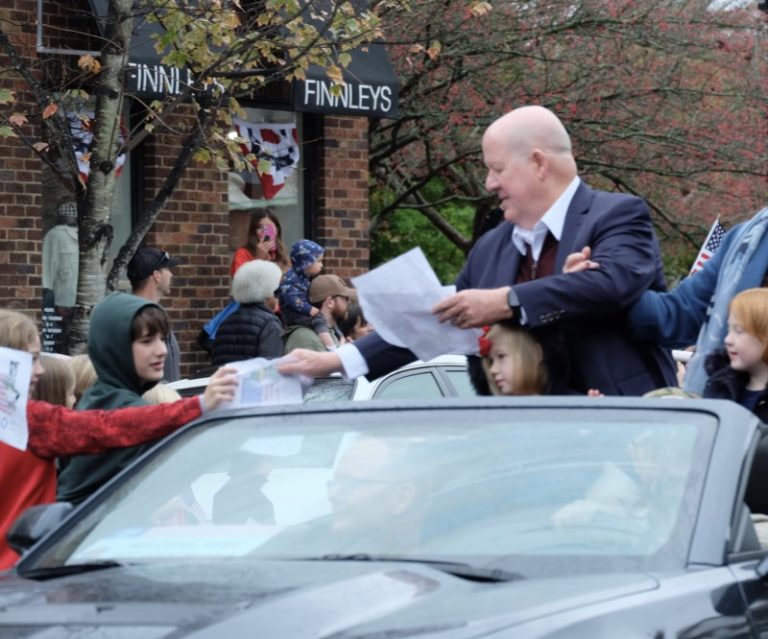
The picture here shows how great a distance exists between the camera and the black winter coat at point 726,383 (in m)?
5.67

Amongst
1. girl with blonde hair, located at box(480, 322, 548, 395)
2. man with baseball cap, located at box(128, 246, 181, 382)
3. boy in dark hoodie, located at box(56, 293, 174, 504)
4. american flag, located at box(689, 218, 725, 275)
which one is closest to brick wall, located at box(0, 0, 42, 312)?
man with baseball cap, located at box(128, 246, 181, 382)

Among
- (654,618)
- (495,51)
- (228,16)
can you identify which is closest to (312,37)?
(228,16)

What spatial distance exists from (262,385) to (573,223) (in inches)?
42.7

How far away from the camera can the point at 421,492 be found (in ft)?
13.1

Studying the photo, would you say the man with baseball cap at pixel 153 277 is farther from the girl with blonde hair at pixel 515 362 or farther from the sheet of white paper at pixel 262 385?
the girl with blonde hair at pixel 515 362

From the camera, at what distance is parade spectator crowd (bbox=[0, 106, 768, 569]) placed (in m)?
5.19

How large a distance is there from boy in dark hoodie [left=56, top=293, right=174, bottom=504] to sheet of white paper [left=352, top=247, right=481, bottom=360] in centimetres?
74

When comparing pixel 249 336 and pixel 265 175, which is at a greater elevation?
pixel 265 175

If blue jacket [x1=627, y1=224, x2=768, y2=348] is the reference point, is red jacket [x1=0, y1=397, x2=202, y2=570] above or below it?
below

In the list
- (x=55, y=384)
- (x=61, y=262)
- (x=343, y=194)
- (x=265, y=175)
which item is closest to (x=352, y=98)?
(x=265, y=175)

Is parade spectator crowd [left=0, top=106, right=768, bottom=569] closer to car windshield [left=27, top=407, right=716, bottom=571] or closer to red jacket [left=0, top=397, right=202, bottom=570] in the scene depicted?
red jacket [left=0, top=397, right=202, bottom=570]

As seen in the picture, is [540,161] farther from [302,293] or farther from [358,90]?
[358,90]

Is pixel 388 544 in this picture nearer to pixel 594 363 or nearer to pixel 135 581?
pixel 135 581

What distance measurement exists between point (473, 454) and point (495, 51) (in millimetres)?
12493
